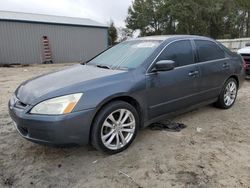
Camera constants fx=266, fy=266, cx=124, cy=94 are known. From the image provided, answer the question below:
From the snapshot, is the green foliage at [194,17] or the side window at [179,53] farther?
the green foliage at [194,17]

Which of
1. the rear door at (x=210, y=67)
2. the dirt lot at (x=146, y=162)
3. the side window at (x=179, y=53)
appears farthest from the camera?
the rear door at (x=210, y=67)

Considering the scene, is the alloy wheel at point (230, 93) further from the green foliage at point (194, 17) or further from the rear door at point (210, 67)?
the green foliage at point (194, 17)

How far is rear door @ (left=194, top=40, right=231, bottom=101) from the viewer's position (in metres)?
4.59

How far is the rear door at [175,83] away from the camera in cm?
379

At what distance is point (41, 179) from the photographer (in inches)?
116

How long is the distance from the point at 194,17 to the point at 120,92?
97.3ft

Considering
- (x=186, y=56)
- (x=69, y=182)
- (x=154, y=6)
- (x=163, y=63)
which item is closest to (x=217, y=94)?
(x=186, y=56)

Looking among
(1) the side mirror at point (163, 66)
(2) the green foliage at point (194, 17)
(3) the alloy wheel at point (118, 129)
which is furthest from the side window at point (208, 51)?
(2) the green foliage at point (194, 17)

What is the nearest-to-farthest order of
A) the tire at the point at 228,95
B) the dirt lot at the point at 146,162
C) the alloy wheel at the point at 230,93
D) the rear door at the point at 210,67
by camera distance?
the dirt lot at the point at 146,162
the rear door at the point at 210,67
the tire at the point at 228,95
the alloy wheel at the point at 230,93

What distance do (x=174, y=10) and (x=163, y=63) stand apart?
2851 centimetres

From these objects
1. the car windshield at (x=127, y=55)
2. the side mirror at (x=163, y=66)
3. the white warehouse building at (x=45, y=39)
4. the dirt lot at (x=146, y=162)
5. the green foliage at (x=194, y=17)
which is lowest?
the dirt lot at (x=146, y=162)

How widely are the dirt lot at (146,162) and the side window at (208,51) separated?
127 cm

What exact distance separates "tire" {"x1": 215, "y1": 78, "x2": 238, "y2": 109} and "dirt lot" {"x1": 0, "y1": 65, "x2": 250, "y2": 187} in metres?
0.96

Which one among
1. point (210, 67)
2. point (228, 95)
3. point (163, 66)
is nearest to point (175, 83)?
point (163, 66)
